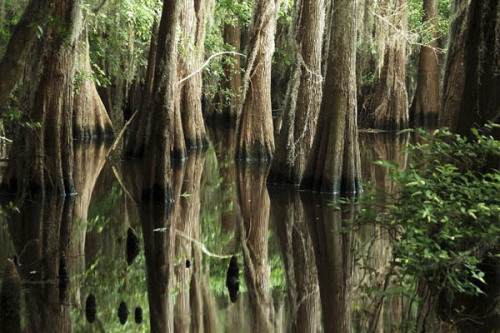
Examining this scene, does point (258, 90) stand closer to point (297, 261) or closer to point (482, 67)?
point (297, 261)

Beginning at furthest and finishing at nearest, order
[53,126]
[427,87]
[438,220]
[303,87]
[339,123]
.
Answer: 1. [427,87]
2. [303,87]
3. [339,123]
4. [53,126]
5. [438,220]

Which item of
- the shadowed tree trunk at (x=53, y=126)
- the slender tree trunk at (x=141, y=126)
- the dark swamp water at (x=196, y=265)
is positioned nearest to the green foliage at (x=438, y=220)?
the dark swamp water at (x=196, y=265)

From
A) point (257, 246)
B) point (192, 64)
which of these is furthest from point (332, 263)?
point (192, 64)

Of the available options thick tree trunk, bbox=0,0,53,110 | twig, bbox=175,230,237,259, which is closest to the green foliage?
thick tree trunk, bbox=0,0,53,110

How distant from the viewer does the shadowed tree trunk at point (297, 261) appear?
249 inches

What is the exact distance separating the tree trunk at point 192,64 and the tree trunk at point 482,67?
11420 millimetres

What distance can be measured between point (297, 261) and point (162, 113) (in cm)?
421

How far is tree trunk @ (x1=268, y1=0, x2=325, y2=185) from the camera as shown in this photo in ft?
46.0

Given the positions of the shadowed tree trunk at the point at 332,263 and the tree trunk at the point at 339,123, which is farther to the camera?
the tree trunk at the point at 339,123

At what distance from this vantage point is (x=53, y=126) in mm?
11828

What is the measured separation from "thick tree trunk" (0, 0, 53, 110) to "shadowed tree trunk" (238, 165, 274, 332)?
8.48ft

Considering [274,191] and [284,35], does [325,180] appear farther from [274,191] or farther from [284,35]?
[284,35]

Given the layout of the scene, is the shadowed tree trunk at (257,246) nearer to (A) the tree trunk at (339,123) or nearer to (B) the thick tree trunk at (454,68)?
(A) the tree trunk at (339,123)

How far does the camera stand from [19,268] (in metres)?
7.41
